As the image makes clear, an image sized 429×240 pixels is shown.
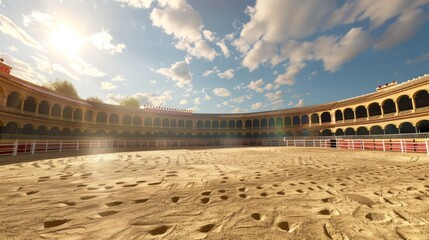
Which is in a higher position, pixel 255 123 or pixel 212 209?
pixel 255 123

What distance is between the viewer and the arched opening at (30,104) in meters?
20.0

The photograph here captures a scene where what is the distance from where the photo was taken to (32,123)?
19.1 metres

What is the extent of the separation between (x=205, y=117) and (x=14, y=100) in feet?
94.1

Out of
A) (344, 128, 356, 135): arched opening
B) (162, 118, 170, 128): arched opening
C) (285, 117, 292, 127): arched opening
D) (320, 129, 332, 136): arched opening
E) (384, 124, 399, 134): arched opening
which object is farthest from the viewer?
(162, 118, 170, 128): arched opening

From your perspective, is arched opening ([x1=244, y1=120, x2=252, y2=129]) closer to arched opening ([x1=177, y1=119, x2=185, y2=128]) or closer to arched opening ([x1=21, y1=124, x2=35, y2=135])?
arched opening ([x1=177, y1=119, x2=185, y2=128])

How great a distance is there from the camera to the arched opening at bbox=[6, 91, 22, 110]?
1773cm

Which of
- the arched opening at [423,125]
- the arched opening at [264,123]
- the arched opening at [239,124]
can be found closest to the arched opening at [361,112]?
the arched opening at [423,125]

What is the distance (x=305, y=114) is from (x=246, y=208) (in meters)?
34.6

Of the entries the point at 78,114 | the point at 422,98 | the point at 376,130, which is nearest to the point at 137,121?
the point at 78,114

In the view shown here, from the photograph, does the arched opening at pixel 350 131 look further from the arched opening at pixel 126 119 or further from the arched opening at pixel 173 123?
the arched opening at pixel 126 119

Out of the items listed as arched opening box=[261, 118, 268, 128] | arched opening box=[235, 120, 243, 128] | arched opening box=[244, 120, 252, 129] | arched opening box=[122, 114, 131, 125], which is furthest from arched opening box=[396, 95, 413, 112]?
arched opening box=[122, 114, 131, 125]

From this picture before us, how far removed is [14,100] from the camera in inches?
717

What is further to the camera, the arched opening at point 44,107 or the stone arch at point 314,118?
the stone arch at point 314,118

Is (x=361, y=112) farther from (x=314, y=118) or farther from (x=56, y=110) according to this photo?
(x=56, y=110)
